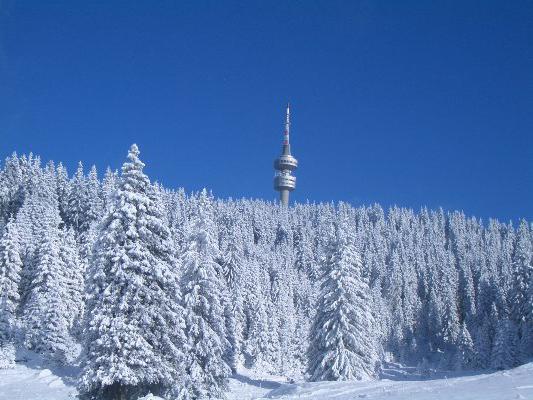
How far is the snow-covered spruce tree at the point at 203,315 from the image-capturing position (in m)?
→ 34.5

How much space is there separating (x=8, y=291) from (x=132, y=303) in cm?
3284

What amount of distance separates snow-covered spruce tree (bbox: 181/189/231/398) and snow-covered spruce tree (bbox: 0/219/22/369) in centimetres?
2062

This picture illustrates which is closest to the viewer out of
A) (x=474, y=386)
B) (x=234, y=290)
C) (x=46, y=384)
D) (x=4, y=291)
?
(x=474, y=386)

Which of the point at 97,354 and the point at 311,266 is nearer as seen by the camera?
the point at 97,354

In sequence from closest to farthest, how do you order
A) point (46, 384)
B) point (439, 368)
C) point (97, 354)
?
point (97, 354), point (46, 384), point (439, 368)

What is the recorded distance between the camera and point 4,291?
52219 millimetres

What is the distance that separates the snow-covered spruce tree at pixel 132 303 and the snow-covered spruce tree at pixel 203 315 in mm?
5958

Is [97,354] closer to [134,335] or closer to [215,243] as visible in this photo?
[134,335]

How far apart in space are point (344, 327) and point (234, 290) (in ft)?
98.9

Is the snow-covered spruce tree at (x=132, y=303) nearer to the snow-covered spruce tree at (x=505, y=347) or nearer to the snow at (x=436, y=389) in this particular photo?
the snow at (x=436, y=389)

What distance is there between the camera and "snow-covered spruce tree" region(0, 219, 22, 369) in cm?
4591

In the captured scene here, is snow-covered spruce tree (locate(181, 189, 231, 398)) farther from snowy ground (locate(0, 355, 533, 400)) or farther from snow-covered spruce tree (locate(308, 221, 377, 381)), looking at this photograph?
snowy ground (locate(0, 355, 533, 400))

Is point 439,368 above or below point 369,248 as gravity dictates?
below

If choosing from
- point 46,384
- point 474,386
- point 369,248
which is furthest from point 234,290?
point 369,248
